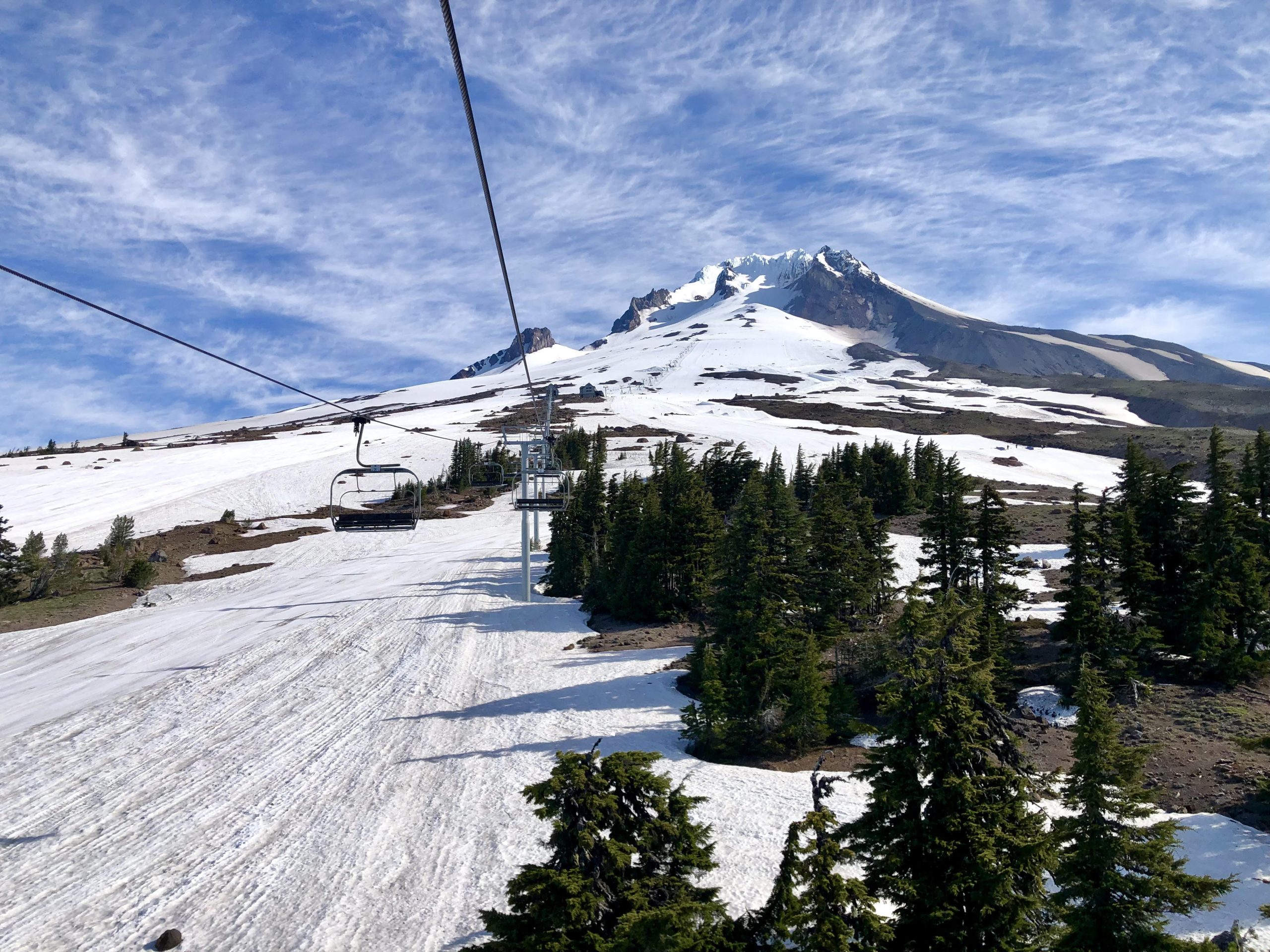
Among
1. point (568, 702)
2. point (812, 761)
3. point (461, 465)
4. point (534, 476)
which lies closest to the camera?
point (812, 761)

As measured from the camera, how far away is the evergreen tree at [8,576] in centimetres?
4034

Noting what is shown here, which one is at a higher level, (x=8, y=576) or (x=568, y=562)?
(x=568, y=562)

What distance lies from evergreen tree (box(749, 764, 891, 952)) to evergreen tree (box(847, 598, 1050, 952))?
4.44 feet

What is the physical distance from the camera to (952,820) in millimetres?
8547

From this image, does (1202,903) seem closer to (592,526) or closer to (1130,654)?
(1130,654)

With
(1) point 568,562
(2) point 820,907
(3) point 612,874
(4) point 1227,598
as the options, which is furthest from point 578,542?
(2) point 820,907

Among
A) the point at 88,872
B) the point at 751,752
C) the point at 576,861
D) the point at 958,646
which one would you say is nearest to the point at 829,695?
the point at 751,752

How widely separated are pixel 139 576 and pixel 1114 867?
53462mm

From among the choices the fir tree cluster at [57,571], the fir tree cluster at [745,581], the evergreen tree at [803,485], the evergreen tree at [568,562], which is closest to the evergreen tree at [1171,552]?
the fir tree cluster at [745,581]

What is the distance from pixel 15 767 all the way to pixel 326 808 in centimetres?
1095

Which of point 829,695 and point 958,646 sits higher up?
point 958,646

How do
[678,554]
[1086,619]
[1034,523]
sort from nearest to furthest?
[1086,619]
[678,554]
[1034,523]

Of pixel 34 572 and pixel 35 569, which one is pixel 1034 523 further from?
pixel 34 572

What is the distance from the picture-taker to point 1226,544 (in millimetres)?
24234
